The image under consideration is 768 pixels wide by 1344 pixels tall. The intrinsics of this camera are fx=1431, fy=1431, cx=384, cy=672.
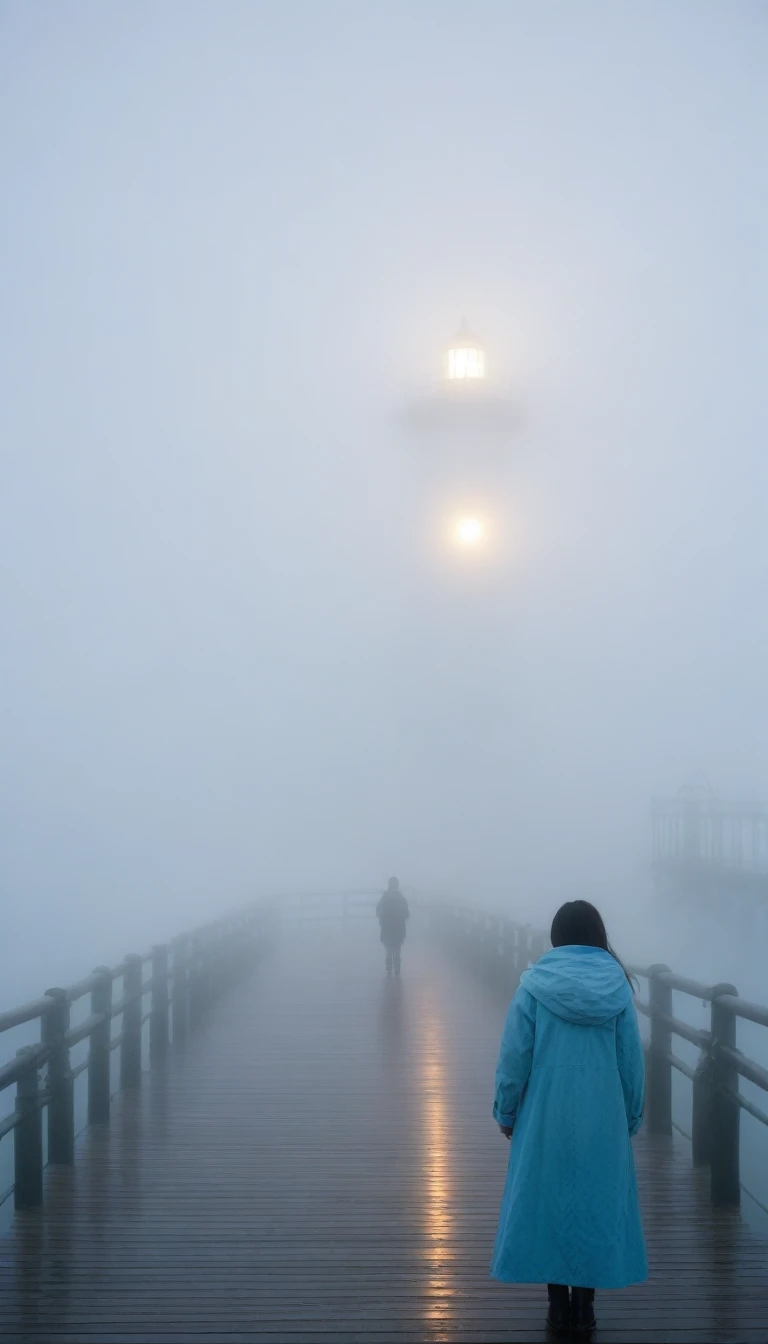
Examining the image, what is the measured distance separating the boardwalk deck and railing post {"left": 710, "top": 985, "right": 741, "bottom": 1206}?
165 millimetres

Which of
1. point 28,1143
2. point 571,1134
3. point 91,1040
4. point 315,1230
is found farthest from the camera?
point 91,1040

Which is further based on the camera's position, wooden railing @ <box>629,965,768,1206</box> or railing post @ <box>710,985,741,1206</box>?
railing post @ <box>710,985,741,1206</box>

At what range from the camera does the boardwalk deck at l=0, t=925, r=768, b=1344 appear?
596 cm

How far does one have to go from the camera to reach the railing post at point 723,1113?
7.58 metres

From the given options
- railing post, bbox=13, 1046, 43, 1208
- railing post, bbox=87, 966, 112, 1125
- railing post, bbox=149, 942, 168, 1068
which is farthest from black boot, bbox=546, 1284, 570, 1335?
railing post, bbox=149, 942, 168, 1068

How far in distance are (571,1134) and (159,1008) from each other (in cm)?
978

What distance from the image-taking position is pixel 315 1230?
7504 mm

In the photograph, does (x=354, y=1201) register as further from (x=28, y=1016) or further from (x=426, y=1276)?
(x=28, y=1016)

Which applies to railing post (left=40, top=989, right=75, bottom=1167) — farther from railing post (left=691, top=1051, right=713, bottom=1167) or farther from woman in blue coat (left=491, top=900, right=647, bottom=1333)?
woman in blue coat (left=491, top=900, right=647, bottom=1333)

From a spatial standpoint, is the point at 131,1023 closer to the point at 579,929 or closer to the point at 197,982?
the point at 197,982

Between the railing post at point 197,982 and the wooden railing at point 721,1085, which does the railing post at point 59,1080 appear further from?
the railing post at point 197,982

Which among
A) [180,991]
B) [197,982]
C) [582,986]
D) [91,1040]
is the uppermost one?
[582,986]

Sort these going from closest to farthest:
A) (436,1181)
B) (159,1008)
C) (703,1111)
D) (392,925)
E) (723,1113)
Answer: (723,1113) → (703,1111) → (436,1181) → (159,1008) → (392,925)

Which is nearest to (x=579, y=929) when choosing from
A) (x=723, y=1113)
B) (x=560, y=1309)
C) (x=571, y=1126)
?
(x=571, y=1126)
